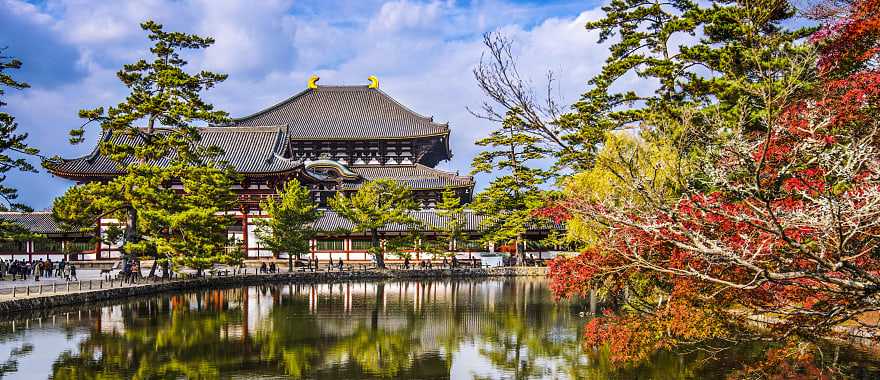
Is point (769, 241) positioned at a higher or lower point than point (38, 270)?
higher

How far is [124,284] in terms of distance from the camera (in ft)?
94.5

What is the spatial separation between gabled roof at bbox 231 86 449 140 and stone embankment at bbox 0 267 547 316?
16.2 m

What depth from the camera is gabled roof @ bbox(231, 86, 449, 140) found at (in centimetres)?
5684

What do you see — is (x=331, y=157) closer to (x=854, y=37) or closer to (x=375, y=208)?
(x=375, y=208)

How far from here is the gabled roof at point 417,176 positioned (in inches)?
2024

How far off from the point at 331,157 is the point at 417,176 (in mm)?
7714

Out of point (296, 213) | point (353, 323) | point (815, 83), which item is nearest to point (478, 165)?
point (296, 213)

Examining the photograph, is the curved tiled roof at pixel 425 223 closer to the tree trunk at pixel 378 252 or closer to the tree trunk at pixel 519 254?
the tree trunk at pixel 519 254

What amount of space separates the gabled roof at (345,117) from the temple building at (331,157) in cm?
8

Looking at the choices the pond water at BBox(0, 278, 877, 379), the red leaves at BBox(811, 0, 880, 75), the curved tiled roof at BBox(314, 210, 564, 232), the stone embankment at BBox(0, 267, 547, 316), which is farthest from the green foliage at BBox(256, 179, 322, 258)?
the red leaves at BBox(811, 0, 880, 75)

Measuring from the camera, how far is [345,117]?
195 ft

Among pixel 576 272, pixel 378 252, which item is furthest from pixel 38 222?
pixel 576 272

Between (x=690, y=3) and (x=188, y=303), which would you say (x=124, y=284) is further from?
(x=690, y=3)

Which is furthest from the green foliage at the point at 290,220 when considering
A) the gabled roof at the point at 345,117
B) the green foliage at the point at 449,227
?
the gabled roof at the point at 345,117
